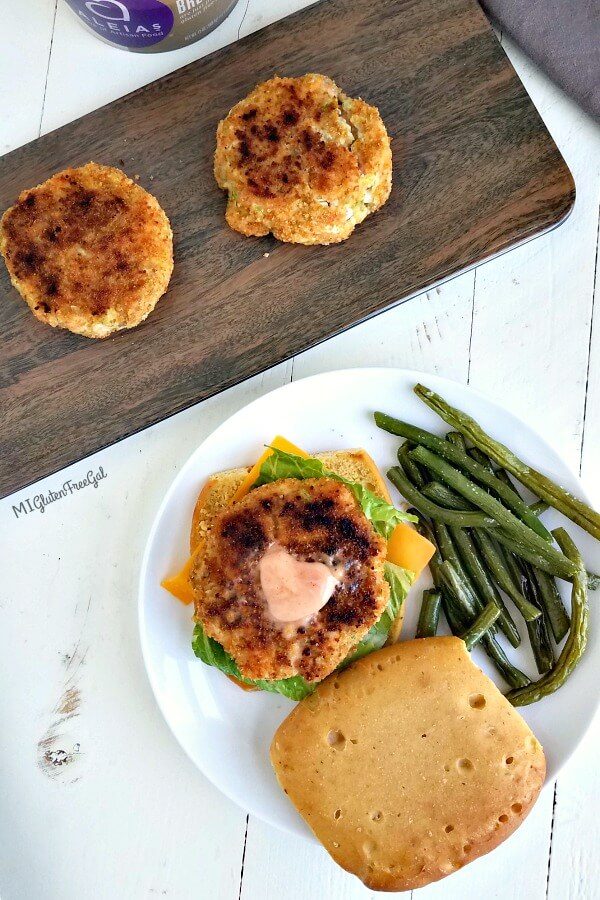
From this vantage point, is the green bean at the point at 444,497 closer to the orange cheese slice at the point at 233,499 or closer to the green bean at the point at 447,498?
the green bean at the point at 447,498

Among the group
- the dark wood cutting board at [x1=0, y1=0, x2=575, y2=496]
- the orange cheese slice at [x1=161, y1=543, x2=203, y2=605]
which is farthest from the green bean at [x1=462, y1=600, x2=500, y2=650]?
the dark wood cutting board at [x1=0, y1=0, x2=575, y2=496]

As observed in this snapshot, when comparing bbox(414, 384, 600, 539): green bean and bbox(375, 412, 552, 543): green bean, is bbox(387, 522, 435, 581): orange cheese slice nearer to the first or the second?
bbox(375, 412, 552, 543): green bean

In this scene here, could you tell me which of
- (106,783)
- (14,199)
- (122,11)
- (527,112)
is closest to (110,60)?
(122,11)

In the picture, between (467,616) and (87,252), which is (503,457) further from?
(87,252)

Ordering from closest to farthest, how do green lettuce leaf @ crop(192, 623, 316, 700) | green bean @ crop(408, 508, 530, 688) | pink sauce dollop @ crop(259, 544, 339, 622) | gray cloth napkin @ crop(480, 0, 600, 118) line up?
1. pink sauce dollop @ crop(259, 544, 339, 622)
2. green lettuce leaf @ crop(192, 623, 316, 700)
3. green bean @ crop(408, 508, 530, 688)
4. gray cloth napkin @ crop(480, 0, 600, 118)

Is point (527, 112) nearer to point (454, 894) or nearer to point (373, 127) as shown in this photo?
point (373, 127)

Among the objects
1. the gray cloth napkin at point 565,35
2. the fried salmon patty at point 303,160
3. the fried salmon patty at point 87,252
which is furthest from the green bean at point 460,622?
the gray cloth napkin at point 565,35

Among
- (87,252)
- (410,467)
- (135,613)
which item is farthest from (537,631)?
(87,252)
